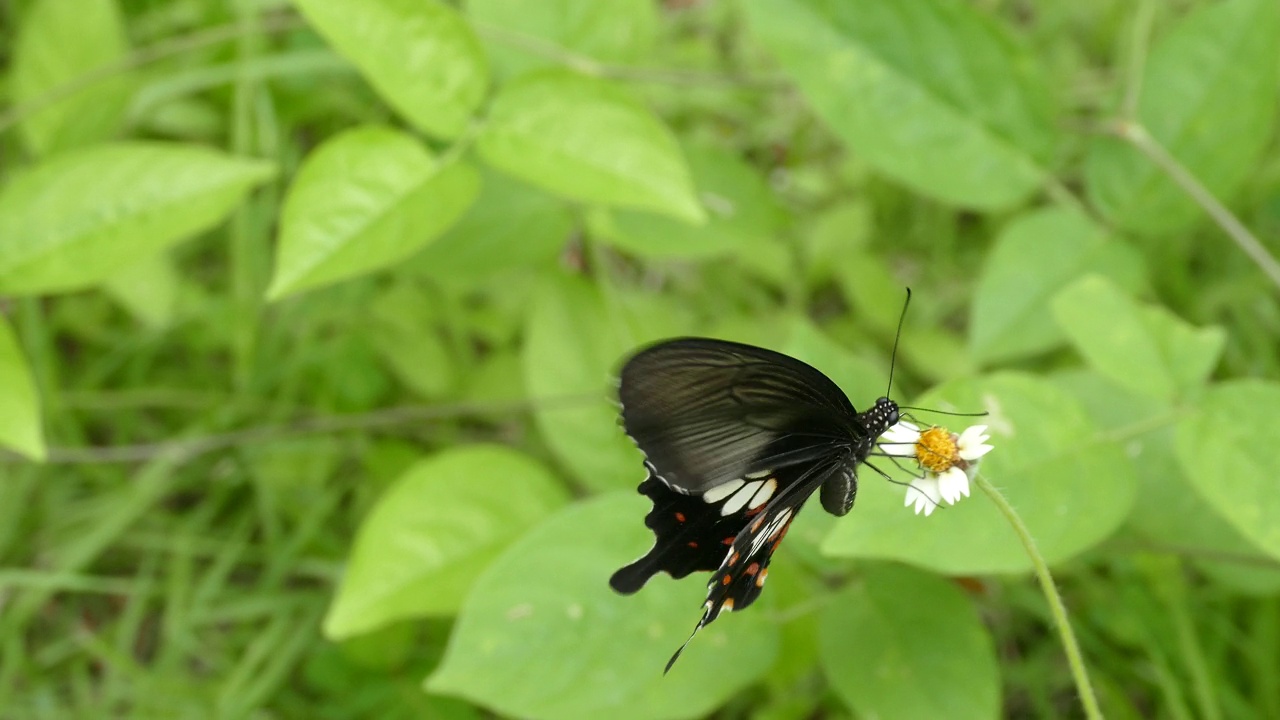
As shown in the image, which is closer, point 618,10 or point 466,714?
point 618,10

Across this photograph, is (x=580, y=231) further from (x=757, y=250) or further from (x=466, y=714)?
(x=466, y=714)

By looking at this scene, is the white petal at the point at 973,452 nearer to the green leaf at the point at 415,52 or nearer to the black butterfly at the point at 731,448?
the black butterfly at the point at 731,448

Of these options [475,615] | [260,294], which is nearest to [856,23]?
[475,615]

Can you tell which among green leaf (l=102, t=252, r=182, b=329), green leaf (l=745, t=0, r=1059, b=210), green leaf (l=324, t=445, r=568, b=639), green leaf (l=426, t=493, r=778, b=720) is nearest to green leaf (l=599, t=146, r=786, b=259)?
green leaf (l=745, t=0, r=1059, b=210)

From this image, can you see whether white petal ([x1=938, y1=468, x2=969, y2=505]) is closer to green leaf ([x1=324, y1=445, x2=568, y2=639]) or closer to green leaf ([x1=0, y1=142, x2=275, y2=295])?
green leaf ([x1=324, y1=445, x2=568, y2=639])

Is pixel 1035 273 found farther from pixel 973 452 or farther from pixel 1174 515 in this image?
pixel 973 452

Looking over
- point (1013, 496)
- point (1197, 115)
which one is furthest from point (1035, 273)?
point (1013, 496)
